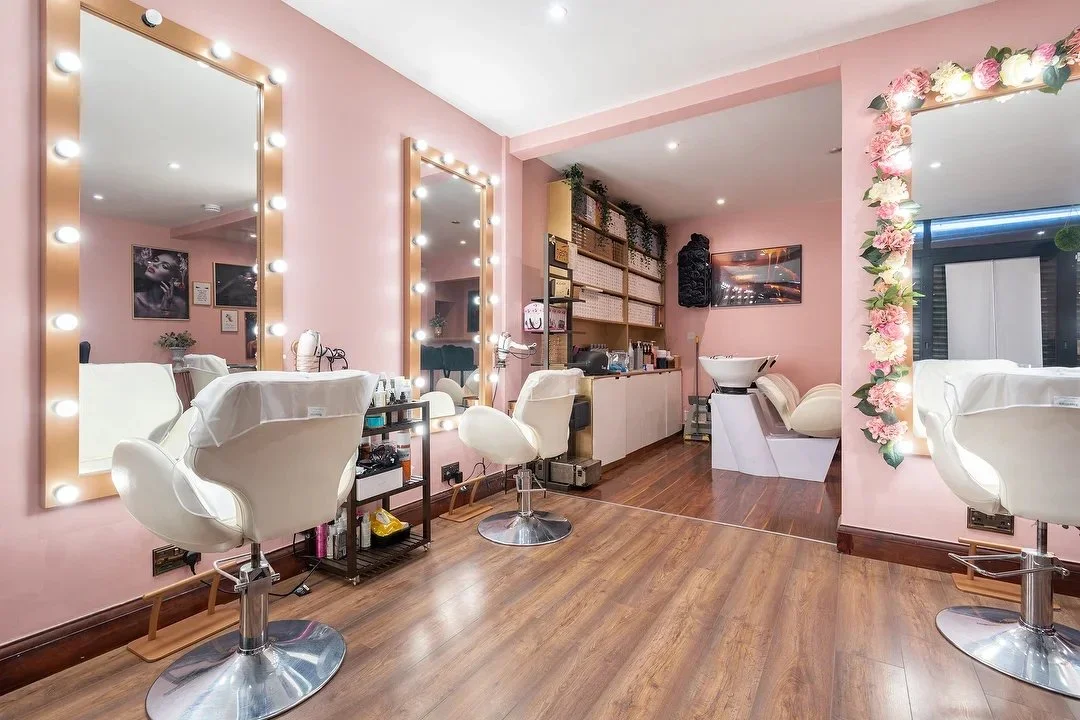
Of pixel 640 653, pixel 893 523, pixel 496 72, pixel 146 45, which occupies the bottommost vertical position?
pixel 640 653

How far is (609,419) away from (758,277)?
2.84 metres

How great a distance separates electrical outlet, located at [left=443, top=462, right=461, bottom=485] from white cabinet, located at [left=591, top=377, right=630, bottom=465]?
47.4 inches

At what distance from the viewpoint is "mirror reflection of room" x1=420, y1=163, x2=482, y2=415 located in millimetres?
3207

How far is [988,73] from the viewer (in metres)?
2.30

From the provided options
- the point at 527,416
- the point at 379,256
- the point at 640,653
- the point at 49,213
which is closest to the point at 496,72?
the point at 379,256

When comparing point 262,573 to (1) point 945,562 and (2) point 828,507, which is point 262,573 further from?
(2) point 828,507

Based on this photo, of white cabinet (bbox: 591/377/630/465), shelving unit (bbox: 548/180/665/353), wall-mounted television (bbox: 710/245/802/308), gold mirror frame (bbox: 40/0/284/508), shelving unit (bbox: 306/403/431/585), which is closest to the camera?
gold mirror frame (bbox: 40/0/284/508)

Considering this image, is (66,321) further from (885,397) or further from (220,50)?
(885,397)

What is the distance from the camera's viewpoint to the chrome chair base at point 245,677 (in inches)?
57.8

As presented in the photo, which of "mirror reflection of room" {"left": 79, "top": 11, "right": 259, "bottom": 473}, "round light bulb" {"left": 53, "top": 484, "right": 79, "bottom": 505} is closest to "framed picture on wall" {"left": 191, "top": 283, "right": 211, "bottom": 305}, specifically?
"mirror reflection of room" {"left": 79, "top": 11, "right": 259, "bottom": 473}

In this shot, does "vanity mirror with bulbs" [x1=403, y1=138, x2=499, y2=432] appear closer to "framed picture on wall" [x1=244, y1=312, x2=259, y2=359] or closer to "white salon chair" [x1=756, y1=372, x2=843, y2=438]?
"framed picture on wall" [x1=244, y1=312, x2=259, y2=359]

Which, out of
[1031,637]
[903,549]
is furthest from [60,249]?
[903,549]

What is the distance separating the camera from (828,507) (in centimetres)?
344

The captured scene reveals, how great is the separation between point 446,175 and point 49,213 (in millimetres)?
2100
